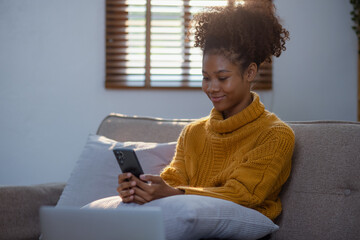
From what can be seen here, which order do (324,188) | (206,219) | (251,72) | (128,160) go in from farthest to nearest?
(251,72), (324,188), (128,160), (206,219)

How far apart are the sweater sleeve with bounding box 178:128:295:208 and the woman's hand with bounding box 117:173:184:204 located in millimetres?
90

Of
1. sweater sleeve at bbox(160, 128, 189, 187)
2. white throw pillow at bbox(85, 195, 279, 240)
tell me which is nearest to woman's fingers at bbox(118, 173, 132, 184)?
white throw pillow at bbox(85, 195, 279, 240)

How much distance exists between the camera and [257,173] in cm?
153

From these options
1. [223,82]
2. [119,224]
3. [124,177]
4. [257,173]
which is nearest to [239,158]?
[257,173]

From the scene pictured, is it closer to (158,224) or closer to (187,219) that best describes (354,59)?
(187,219)

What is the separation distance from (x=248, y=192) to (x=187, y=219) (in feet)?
1.16

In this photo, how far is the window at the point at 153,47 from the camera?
3781 millimetres

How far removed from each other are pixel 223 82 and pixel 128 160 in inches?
17.8

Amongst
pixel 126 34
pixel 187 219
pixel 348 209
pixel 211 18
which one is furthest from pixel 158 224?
pixel 126 34

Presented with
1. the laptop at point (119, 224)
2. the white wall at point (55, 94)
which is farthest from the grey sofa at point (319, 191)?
the white wall at point (55, 94)

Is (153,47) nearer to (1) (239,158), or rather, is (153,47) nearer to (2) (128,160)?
(1) (239,158)

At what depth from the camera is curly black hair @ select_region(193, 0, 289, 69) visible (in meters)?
1.69

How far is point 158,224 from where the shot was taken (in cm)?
91

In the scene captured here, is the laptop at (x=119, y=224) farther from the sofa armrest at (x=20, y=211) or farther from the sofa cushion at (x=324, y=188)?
the sofa armrest at (x=20, y=211)
